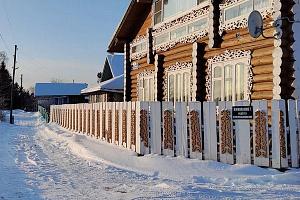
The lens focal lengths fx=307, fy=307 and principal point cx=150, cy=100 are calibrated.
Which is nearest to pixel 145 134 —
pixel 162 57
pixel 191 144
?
pixel 191 144

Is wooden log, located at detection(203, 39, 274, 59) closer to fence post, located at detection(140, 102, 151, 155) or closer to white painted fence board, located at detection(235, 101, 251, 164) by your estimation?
white painted fence board, located at detection(235, 101, 251, 164)

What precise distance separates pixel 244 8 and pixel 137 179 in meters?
5.89

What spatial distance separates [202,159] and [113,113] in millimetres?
3947

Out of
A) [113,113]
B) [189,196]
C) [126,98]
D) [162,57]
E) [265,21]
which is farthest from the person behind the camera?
[126,98]

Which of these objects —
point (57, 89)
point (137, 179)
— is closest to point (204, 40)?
point (137, 179)

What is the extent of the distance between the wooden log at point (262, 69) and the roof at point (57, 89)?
44856 millimetres

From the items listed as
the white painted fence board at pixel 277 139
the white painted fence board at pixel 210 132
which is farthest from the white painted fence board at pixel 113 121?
the white painted fence board at pixel 277 139

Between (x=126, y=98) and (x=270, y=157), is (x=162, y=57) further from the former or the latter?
(x=270, y=157)

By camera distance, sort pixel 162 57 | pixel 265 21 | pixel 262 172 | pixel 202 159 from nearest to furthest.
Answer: pixel 262 172 → pixel 202 159 → pixel 265 21 → pixel 162 57

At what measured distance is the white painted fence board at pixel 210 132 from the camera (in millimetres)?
6977

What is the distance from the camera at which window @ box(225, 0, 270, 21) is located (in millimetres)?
8305

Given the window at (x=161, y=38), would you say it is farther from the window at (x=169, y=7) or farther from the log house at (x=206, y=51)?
the window at (x=169, y=7)

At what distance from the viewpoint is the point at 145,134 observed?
819cm

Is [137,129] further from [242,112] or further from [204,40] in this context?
[204,40]
